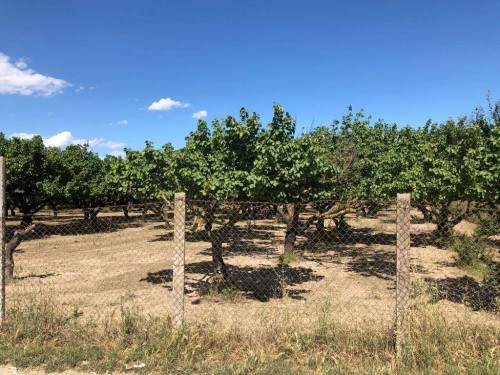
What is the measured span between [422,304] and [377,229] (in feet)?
70.3

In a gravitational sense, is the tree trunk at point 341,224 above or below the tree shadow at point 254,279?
above

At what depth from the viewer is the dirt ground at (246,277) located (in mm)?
7500

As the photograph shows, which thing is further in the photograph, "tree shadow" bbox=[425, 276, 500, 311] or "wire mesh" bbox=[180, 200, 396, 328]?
"tree shadow" bbox=[425, 276, 500, 311]

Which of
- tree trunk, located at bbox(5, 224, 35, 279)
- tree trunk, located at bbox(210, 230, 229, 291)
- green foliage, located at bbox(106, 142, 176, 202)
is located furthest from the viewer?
tree trunk, located at bbox(5, 224, 35, 279)

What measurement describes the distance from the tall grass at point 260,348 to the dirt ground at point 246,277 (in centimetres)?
34

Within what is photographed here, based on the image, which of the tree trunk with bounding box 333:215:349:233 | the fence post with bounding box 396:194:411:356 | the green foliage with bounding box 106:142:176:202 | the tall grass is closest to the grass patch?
the tree trunk with bounding box 333:215:349:233

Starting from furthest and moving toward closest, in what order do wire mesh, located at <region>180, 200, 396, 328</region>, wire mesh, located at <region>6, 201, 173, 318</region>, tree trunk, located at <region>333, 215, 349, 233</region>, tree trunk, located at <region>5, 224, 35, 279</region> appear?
tree trunk, located at <region>333, 215, 349, 233</region> < tree trunk, located at <region>5, 224, 35, 279</region> < wire mesh, located at <region>6, 201, 173, 318</region> < wire mesh, located at <region>180, 200, 396, 328</region>

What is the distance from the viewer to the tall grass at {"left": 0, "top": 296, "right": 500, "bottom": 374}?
3.97 m

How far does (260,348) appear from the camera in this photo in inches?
170

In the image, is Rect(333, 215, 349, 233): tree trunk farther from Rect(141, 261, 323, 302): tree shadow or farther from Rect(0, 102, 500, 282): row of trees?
Rect(141, 261, 323, 302): tree shadow

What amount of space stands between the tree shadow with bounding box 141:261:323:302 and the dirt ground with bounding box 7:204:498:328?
33mm

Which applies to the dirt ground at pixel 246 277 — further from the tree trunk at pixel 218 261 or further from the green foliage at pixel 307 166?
the green foliage at pixel 307 166

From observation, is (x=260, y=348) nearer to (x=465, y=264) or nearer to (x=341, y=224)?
(x=465, y=264)

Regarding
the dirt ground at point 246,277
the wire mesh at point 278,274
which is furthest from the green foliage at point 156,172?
the dirt ground at point 246,277
